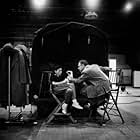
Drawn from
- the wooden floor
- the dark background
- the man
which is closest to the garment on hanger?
the wooden floor

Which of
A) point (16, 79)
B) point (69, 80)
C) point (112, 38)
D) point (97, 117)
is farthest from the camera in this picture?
point (112, 38)

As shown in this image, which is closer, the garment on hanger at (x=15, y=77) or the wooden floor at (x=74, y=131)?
the wooden floor at (x=74, y=131)

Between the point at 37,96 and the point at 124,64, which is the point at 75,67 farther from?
the point at 124,64

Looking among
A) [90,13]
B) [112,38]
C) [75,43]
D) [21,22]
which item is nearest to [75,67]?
[75,43]

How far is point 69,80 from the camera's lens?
13.8ft

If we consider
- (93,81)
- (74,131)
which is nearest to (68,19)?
(93,81)

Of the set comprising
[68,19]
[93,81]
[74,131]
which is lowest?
[74,131]

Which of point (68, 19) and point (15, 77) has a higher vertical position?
point (68, 19)

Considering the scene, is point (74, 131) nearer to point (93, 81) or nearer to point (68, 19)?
point (93, 81)

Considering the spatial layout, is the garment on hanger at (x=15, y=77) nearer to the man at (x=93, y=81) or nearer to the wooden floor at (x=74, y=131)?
the wooden floor at (x=74, y=131)

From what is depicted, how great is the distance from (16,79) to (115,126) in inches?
82.8

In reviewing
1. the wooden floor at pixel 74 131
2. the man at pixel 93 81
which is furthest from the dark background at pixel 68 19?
the wooden floor at pixel 74 131

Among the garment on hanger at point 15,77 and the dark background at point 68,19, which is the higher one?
the dark background at point 68,19

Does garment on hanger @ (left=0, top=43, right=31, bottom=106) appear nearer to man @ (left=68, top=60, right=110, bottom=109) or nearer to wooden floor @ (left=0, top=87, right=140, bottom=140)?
wooden floor @ (left=0, top=87, right=140, bottom=140)
